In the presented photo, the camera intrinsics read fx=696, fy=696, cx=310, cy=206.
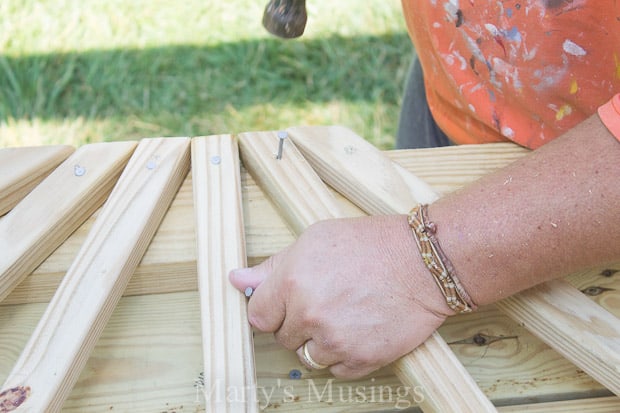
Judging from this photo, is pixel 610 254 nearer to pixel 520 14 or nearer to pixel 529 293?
pixel 529 293

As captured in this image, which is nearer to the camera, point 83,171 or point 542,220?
point 542,220

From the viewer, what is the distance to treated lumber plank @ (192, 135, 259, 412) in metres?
0.96

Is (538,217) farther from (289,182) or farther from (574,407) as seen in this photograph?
(289,182)

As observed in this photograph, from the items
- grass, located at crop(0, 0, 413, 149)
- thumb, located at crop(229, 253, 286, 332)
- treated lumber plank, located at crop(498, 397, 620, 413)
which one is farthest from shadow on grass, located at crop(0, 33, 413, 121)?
treated lumber plank, located at crop(498, 397, 620, 413)

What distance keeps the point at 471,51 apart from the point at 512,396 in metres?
0.65

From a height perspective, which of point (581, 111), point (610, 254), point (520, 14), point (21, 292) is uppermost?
point (520, 14)

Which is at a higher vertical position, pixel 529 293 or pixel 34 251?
pixel 34 251

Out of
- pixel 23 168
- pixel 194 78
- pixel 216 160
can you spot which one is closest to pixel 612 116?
pixel 216 160

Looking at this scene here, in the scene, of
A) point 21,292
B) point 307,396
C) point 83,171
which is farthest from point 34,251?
point 307,396

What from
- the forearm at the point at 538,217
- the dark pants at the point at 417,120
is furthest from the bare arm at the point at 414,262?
the dark pants at the point at 417,120

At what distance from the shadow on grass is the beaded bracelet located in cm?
232

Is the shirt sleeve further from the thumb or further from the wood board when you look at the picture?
the thumb

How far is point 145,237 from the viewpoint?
3.80 ft

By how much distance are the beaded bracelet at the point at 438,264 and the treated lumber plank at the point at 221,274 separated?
0.28 m
